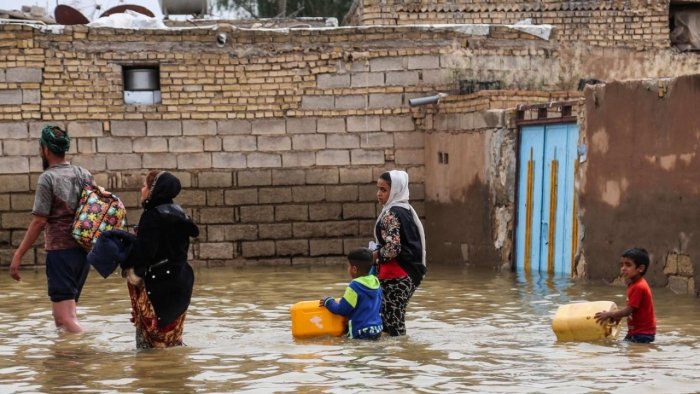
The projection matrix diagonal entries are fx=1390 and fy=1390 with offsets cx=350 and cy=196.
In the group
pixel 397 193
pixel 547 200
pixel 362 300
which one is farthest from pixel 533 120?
pixel 362 300

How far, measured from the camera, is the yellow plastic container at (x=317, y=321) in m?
10.1

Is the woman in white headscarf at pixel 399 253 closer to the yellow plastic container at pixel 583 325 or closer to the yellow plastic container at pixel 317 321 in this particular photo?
the yellow plastic container at pixel 317 321

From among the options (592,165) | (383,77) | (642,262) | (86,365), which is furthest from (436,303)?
(383,77)

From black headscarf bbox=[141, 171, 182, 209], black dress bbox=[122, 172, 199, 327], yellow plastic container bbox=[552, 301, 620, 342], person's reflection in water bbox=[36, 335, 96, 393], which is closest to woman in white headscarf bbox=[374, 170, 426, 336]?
yellow plastic container bbox=[552, 301, 620, 342]

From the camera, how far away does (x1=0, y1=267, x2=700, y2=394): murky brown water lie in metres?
8.03

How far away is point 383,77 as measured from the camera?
18.5 m

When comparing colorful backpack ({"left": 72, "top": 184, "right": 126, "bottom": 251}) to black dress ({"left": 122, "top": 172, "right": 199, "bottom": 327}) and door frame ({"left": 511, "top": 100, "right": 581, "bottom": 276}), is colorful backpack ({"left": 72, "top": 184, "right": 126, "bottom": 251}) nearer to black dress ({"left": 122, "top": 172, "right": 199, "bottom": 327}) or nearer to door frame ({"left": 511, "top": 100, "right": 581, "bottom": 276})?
black dress ({"left": 122, "top": 172, "right": 199, "bottom": 327})

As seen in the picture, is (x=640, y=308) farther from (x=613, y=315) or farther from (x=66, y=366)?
(x=66, y=366)

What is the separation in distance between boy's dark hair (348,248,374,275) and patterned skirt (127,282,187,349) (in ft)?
4.10

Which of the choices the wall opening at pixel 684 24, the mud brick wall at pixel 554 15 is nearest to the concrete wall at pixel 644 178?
the mud brick wall at pixel 554 15

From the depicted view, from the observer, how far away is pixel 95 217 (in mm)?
9852

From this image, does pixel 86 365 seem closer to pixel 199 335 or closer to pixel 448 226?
pixel 199 335

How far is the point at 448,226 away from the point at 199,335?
7.72 m

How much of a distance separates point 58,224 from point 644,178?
6.11 m
